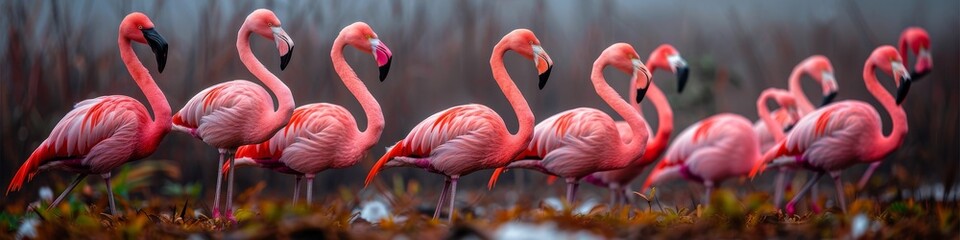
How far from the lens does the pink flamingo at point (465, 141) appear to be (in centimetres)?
453

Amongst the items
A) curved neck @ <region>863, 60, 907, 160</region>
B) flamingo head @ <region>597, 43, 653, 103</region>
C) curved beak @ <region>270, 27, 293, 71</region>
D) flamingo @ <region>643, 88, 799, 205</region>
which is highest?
curved beak @ <region>270, 27, 293, 71</region>

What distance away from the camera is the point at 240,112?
14.1ft

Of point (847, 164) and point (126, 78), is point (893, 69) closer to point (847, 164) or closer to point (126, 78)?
point (847, 164)

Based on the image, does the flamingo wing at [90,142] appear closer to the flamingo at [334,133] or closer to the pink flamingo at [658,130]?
the flamingo at [334,133]

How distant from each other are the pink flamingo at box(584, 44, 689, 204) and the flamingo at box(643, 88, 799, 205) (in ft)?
1.32

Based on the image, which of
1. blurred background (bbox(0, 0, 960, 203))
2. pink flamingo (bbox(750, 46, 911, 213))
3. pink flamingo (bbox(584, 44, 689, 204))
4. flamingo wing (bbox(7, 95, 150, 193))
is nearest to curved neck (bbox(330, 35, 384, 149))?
flamingo wing (bbox(7, 95, 150, 193))

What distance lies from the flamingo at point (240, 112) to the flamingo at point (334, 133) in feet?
0.79

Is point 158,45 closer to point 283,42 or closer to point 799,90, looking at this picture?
point 283,42

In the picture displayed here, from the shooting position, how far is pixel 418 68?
25.2 feet

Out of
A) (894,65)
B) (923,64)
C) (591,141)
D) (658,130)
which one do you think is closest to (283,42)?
(591,141)

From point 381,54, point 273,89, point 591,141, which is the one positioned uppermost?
point 381,54

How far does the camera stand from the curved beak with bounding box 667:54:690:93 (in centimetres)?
521

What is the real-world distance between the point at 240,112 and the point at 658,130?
2.41 metres

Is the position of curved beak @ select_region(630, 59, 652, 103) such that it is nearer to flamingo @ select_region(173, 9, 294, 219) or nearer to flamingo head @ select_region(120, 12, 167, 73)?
flamingo @ select_region(173, 9, 294, 219)
